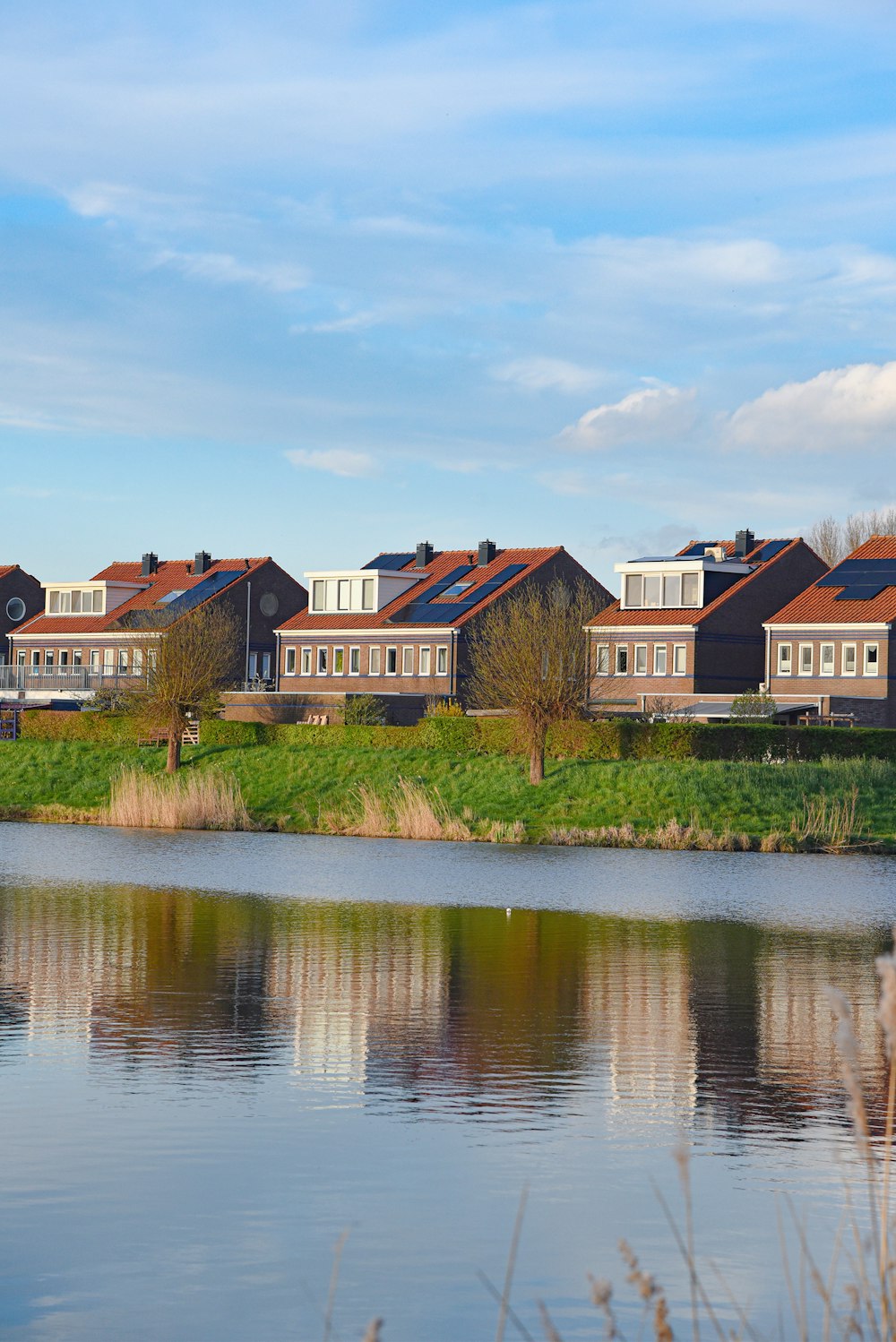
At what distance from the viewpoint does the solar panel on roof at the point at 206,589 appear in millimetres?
84375

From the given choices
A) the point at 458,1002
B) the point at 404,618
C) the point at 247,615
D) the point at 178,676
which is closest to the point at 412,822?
the point at 178,676

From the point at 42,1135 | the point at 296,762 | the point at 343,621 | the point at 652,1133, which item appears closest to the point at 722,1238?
the point at 652,1133

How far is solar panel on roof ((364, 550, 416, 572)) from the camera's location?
83.1 metres

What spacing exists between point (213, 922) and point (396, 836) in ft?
61.7

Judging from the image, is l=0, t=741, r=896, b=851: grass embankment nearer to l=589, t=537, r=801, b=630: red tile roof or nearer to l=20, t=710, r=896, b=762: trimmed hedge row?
l=20, t=710, r=896, b=762: trimmed hedge row

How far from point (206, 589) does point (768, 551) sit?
26.7 meters

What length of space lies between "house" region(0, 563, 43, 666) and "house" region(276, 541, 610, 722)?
66.6 feet

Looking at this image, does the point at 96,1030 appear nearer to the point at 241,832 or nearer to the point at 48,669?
the point at 241,832

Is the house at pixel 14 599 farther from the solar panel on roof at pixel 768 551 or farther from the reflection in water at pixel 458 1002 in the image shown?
the reflection in water at pixel 458 1002

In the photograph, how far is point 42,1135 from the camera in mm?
9781

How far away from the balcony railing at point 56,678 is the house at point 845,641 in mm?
26736

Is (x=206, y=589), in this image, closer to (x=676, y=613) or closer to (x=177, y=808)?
(x=676, y=613)

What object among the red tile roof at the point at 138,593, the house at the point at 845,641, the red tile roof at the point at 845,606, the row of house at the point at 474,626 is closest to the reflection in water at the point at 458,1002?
the row of house at the point at 474,626

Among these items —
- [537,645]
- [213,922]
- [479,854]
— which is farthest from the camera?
[537,645]
